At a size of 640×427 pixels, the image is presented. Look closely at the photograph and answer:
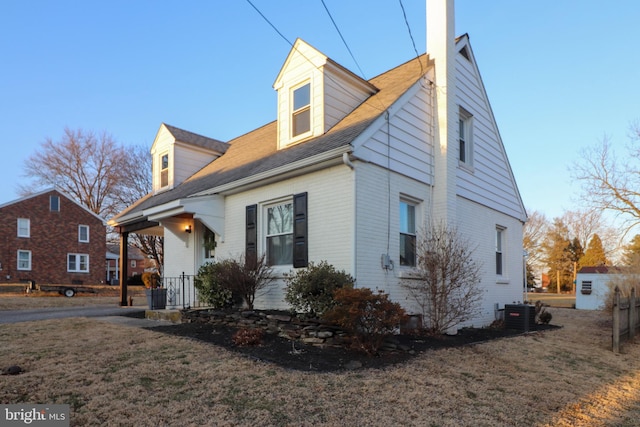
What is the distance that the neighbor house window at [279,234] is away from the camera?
9.64 m

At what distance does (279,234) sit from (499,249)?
7297 mm

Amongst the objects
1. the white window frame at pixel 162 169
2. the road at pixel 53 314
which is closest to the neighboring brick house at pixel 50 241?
the white window frame at pixel 162 169

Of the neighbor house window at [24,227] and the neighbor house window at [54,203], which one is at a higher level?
the neighbor house window at [54,203]

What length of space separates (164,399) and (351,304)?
2986 mm

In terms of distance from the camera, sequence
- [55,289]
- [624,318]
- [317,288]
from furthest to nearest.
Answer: [55,289]
[624,318]
[317,288]

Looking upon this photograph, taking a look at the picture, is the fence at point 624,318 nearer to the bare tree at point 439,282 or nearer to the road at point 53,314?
the bare tree at point 439,282

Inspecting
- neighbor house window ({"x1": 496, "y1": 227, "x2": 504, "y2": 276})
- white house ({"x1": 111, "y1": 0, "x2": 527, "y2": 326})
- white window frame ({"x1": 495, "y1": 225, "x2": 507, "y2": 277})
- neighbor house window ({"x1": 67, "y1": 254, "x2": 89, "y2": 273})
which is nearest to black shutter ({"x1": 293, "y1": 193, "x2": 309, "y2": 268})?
white house ({"x1": 111, "y1": 0, "x2": 527, "y2": 326})

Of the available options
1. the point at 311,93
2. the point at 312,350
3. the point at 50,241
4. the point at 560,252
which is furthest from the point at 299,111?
the point at 560,252

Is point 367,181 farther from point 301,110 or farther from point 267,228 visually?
point 301,110

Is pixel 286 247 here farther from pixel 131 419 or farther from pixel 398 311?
pixel 131 419

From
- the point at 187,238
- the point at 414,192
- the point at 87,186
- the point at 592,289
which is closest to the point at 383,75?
the point at 414,192

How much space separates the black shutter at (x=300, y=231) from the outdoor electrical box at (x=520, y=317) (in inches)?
247

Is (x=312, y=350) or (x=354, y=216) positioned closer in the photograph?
(x=312, y=350)

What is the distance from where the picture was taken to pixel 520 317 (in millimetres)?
11453
